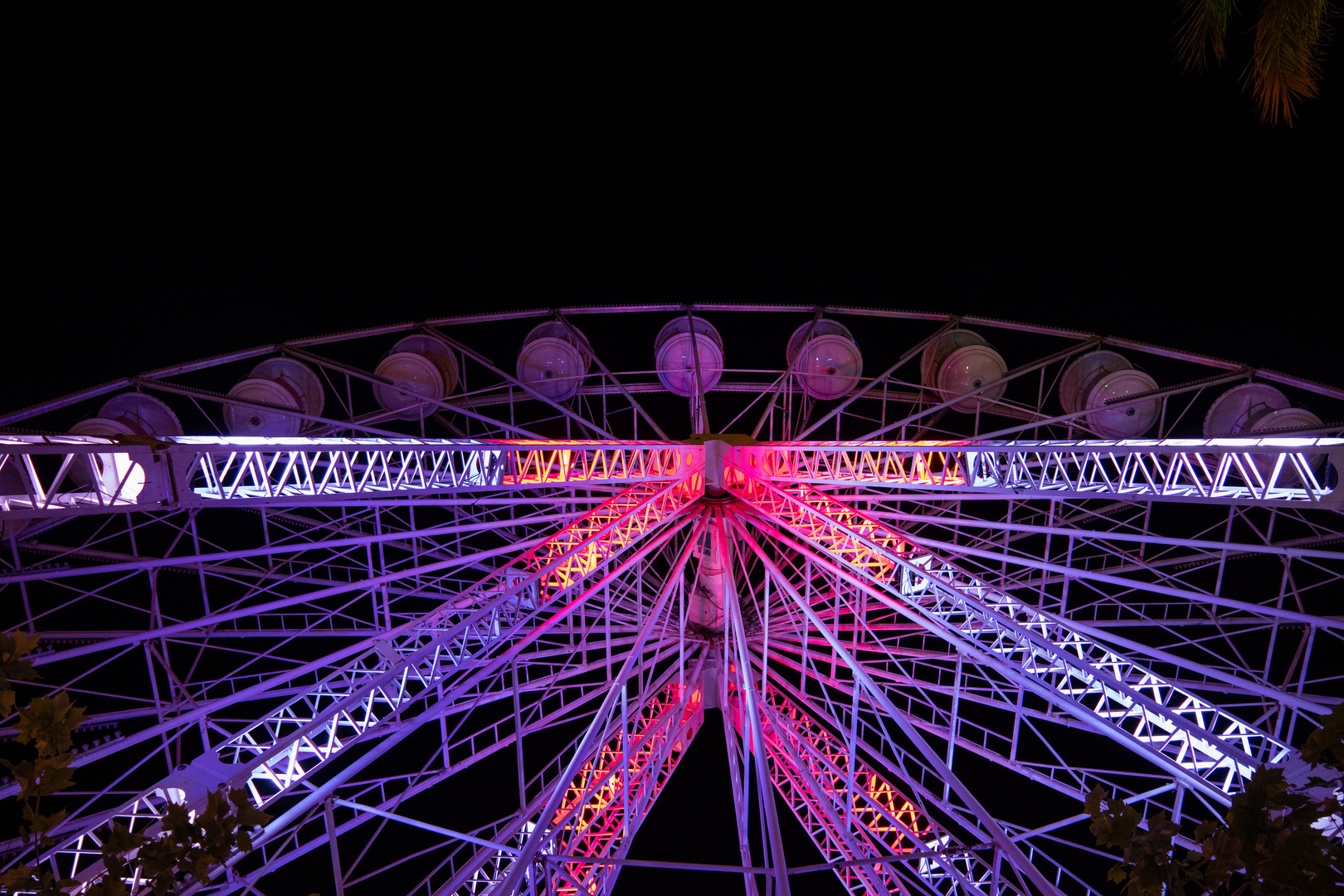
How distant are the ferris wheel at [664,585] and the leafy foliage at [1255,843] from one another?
539 centimetres

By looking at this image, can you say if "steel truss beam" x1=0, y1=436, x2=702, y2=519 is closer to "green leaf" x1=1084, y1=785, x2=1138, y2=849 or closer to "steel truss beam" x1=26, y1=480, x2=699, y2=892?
"steel truss beam" x1=26, y1=480, x2=699, y2=892

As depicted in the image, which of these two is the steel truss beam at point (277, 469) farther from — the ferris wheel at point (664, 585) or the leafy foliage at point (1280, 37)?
the leafy foliage at point (1280, 37)

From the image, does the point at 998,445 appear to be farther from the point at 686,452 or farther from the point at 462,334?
the point at 462,334

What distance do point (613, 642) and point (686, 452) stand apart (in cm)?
567

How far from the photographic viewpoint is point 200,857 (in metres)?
5.63

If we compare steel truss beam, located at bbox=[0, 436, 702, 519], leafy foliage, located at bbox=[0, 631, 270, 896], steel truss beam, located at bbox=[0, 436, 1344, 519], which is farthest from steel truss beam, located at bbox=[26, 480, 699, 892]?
leafy foliage, located at bbox=[0, 631, 270, 896]

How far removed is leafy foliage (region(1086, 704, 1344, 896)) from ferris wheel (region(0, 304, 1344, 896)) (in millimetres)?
5392

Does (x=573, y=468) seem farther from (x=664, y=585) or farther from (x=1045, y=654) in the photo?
(x=1045, y=654)

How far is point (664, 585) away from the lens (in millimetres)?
20859

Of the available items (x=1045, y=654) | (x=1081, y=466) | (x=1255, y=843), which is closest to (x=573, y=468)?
(x=1081, y=466)

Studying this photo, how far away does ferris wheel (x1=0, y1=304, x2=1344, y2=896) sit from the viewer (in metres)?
12.5

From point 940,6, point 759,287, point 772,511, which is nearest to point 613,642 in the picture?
point 772,511

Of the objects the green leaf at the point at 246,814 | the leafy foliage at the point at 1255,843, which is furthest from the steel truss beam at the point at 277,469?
the leafy foliage at the point at 1255,843

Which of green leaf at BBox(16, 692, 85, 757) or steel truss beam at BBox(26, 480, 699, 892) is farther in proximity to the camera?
steel truss beam at BBox(26, 480, 699, 892)
